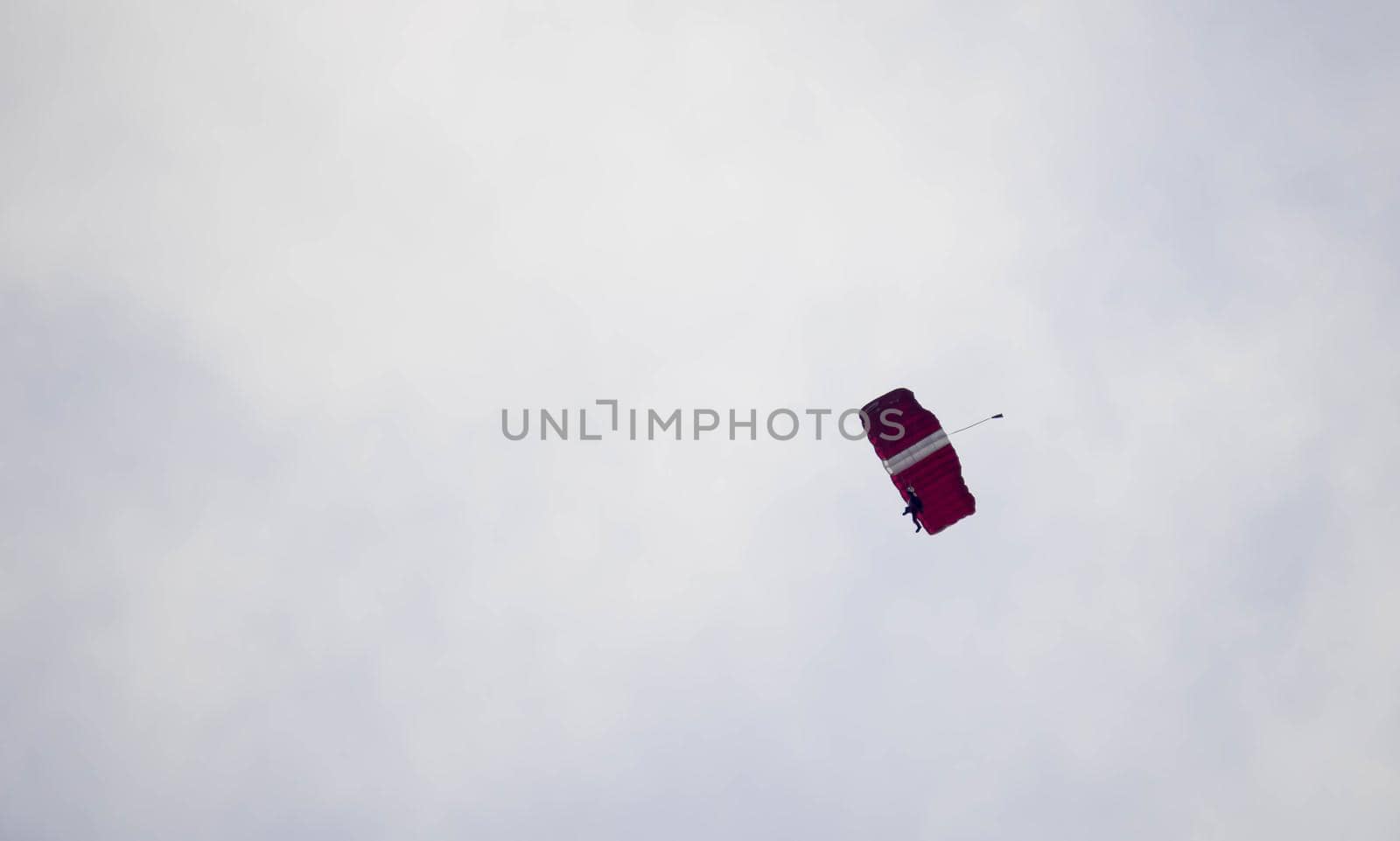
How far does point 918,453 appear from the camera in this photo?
38.9 meters

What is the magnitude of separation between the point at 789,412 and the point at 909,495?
11.6 metres

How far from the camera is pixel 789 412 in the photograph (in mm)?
49062

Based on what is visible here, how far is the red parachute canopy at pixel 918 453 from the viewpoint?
128 ft

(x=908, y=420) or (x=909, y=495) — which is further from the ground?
(x=908, y=420)

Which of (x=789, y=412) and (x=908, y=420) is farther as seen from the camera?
(x=789, y=412)

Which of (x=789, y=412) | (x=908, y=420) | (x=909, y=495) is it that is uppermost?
(x=789, y=412)

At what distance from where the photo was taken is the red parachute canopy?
3891cm

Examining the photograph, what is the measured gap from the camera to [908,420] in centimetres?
3900

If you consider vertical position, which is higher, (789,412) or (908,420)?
(789,412)

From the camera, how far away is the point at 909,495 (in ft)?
128

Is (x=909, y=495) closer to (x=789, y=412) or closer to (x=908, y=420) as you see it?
(x=908, y=420)

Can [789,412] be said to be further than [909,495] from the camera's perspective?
Yes

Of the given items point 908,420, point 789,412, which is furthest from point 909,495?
point 789,412

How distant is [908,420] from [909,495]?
3.45 m
